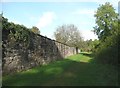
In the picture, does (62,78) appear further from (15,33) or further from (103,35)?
(103,35)

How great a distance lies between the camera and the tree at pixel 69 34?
8838cm

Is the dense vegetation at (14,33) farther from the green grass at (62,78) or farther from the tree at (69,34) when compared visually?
the tree at (69,34)

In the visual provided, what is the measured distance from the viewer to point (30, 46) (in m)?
18.2

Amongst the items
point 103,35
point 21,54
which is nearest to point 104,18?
point 103,35

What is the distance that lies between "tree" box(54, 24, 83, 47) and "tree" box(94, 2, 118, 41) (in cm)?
3756

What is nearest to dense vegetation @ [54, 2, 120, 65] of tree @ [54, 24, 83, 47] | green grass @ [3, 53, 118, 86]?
tree @ [54, 24, 83, 47]

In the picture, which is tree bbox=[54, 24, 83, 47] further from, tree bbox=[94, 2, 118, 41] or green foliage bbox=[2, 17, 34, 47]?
green foliage bbox=[2, 17, 34, 47]

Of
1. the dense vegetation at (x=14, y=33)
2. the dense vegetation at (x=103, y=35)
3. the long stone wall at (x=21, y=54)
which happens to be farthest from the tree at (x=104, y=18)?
the dense vegetation at (x=14, y=33)

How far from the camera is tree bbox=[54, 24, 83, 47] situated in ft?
290

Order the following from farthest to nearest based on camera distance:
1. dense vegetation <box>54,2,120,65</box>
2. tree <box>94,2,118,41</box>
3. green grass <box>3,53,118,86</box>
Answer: tree <box>94,2,118,41</box>, dense vegetation <box>54,2,120,65</box>, green grass <box>3,53,118,86</box>

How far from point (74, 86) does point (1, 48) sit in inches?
189

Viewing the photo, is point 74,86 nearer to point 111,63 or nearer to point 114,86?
point 114,86

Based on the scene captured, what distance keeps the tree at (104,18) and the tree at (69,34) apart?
3756 cm

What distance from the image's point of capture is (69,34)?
90.7 metres
